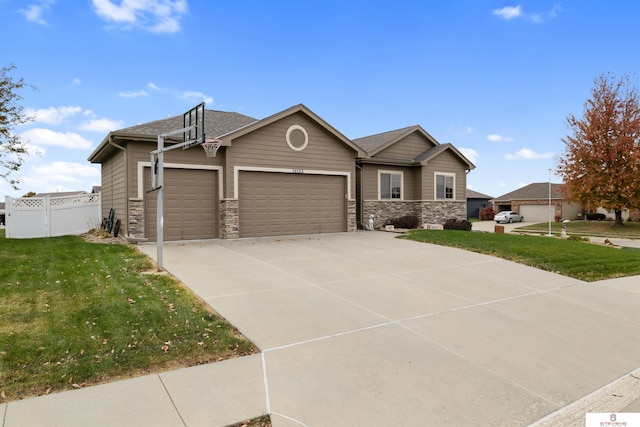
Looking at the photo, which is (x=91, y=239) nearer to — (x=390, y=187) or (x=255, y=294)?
(x=255, y=294)

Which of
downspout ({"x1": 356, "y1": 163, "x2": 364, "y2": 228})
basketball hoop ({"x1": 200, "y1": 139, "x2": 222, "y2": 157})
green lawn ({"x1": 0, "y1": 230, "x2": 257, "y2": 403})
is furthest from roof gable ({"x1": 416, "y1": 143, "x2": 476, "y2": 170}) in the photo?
green lawn ({"x1": 0, "y1": 230, "x2": 257, "y2": 403})

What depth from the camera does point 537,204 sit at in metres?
41.8

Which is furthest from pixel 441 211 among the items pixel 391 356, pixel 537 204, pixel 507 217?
pixel 537 204

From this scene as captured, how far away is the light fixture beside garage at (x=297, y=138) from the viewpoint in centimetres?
1464

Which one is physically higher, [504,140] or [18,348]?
[504,140]

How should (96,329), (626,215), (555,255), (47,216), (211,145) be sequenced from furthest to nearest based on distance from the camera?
(626,215) → (47,216) → (555,255) → (211,145) → (96,329)

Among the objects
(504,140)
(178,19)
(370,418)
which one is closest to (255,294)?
(370,418)

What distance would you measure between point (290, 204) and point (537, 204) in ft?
123

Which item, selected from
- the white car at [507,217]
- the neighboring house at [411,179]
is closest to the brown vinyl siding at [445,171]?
the neighboring house at [411,179]

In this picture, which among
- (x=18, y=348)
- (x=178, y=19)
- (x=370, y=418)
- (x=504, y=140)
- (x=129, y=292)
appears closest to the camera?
(x=370, y=418)

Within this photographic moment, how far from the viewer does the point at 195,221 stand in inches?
526

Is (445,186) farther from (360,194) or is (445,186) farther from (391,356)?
A: (391,356)

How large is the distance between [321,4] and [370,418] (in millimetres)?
15386

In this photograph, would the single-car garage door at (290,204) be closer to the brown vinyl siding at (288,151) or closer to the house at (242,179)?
the house at (242,179)
